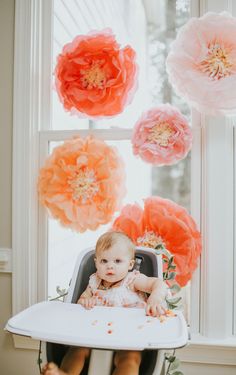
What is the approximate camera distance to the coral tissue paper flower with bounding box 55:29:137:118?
67.9 inches

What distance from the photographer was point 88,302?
1.37m

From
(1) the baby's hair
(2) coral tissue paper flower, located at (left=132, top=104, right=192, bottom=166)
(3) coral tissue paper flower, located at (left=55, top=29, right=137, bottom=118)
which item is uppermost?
(3) coral tissue paper flower, located at (left=55, top=29, right=137, bottom=118)

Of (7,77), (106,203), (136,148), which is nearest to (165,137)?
(136,148)

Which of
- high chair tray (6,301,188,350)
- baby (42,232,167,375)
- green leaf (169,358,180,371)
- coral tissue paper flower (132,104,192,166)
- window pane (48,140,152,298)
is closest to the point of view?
high chair tray (6,301,188,350)

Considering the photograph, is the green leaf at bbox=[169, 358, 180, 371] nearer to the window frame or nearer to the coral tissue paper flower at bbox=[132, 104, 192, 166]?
the window frame

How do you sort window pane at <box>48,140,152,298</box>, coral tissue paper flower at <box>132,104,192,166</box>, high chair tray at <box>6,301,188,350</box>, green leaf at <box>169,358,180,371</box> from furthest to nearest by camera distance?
1. window pane at <box>48,140,152,298</box>
2. coral tissue paper flower at <box>132,104,192,166</box>
3. green leaf at <box>169,358,180,371</box>
4. high chair tray at <box>6,301,188,350</box>

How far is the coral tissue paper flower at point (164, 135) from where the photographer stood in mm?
1704

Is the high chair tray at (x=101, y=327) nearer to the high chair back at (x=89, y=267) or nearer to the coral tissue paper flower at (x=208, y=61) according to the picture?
the high chair back at (x=89, y=267)

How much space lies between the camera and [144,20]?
2.10 meters

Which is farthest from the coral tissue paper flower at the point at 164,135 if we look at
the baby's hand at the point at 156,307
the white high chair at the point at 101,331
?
the baby's hand at the point at 156,307

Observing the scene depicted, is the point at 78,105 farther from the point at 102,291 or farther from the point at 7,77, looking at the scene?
the point at 102,291

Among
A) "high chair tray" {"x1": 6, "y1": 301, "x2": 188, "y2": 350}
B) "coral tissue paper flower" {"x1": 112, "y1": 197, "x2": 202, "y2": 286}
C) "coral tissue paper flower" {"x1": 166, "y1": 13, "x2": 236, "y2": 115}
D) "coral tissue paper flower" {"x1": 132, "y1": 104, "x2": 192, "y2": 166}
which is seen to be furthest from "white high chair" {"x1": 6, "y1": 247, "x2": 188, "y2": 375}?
"coral tissue paper flower" {"x1": 166, "y1": 13, "x2": 236, "y2": 115}

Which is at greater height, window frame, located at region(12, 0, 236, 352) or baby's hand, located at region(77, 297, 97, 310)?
window frame, located at region(12, 0, 236, 352)

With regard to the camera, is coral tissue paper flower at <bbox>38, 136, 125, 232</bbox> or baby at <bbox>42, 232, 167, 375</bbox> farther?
coral tissue paper flower at <bbox>38, 136, 125, 232</bbox>
